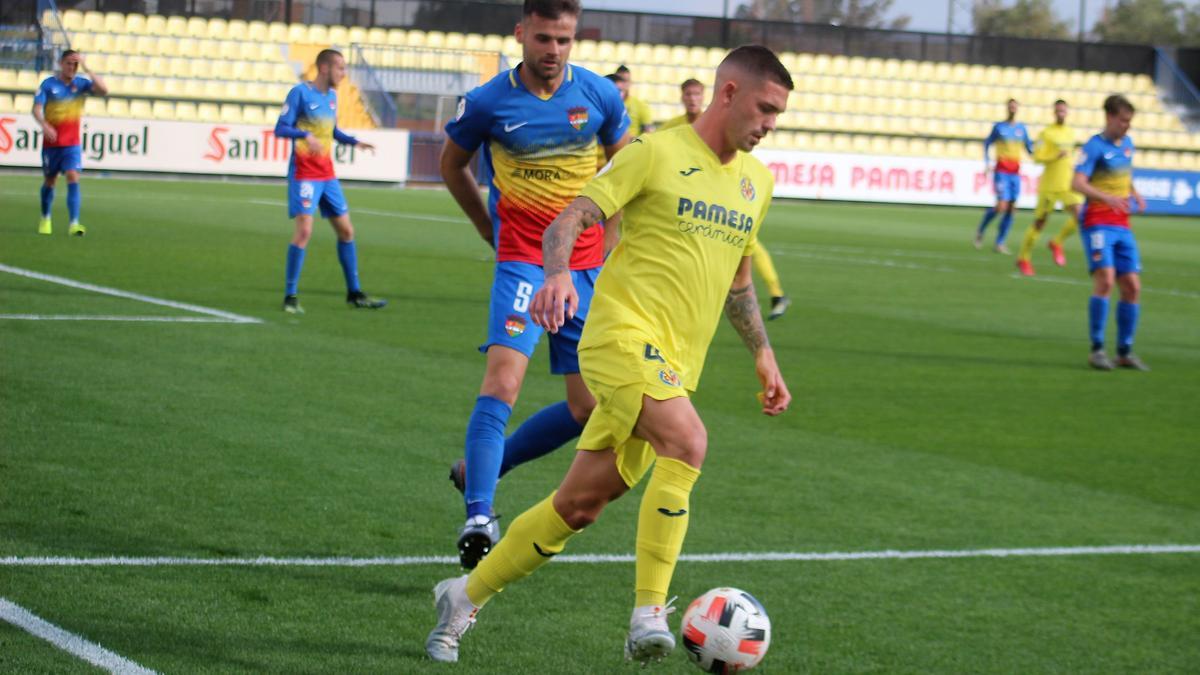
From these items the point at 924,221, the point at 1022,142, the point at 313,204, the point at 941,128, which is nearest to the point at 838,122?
the point at 941,128

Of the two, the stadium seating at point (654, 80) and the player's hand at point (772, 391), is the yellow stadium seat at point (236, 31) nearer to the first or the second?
the stadium seating at point (654, 80)

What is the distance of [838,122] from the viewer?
43.6 meters

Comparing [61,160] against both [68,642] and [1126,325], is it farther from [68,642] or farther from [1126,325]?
[68,642]

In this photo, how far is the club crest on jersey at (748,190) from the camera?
5125 millimetres

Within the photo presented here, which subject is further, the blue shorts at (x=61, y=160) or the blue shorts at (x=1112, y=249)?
the blue shorts at (x=61, y=160)

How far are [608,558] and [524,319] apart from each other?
98cm

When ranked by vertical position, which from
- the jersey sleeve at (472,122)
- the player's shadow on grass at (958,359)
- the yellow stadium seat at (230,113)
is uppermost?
the yellow stadium seat at (230,113)

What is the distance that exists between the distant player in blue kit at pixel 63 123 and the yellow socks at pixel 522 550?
1540 centimetres

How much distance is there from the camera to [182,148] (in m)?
33.1

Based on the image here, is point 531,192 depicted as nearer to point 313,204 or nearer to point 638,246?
point 638,246

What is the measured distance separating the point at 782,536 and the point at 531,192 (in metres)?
1.75

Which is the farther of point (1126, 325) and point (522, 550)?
point (1126, 325)

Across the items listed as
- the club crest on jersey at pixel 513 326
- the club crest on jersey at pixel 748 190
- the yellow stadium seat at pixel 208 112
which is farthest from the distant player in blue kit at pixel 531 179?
the yellow stadium seat at pixel 208 112

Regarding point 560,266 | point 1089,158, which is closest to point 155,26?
point 1089,158
